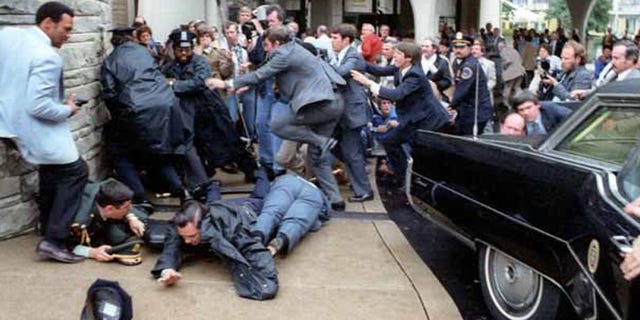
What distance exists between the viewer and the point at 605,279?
321cm

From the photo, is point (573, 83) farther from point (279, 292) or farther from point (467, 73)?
point (279, 292)

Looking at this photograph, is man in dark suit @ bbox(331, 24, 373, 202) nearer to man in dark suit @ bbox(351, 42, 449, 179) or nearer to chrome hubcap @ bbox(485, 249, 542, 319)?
man in dark suit @ bbox(351, 42, 449, 179)

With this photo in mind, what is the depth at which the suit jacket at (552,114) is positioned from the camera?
19.7 feet

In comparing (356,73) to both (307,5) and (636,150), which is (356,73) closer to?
(636,150)

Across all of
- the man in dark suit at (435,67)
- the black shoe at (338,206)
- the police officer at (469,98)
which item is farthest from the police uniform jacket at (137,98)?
the man in dark suit at (435,67)

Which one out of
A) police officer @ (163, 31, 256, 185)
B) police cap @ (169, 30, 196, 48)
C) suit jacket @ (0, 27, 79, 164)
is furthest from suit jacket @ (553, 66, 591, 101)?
suit jacket @ (0, 27, 79, 164)

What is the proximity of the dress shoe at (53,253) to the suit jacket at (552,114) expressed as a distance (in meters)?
3.64

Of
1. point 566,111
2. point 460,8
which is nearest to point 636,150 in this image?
point 566,111

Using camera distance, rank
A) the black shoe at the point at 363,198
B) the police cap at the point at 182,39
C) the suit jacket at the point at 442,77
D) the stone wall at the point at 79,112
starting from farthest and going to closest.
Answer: the suit jacket at the point at 442,77, the black shoe at the point at 363,198, the police cap at the point at 182,39, the stone wall at the point at 79,112

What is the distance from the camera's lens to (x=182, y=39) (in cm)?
712

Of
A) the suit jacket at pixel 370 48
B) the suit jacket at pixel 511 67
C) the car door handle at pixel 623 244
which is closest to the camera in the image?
the car door handle at pixel 623 244

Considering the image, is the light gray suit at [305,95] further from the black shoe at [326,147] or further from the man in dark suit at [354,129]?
the man in dark suit at [354,129]

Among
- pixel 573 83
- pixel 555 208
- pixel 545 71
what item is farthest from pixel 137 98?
pixel 545 71

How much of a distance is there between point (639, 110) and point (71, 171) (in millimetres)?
3518
